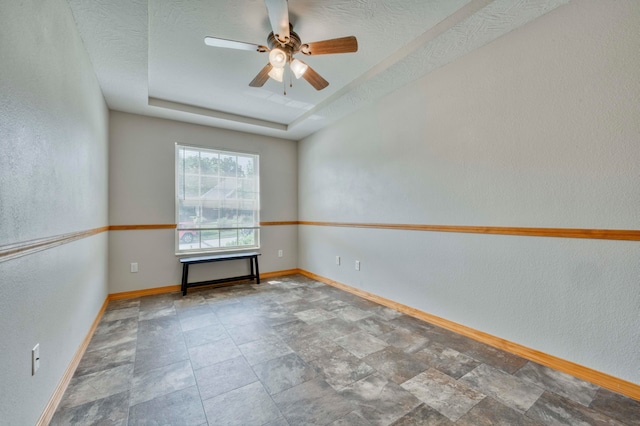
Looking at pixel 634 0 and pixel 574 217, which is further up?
pixel 634 0

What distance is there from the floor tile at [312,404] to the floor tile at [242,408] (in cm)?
7

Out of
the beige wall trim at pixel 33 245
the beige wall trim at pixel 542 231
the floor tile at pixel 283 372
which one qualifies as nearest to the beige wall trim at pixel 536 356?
the beige wall trim at pixel 542 231

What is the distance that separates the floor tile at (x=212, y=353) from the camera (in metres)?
2.03

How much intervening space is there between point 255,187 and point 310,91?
1974 millimetres

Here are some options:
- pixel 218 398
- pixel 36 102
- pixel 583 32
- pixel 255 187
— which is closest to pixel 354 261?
pixel 255 187

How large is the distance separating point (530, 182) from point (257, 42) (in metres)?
2.43

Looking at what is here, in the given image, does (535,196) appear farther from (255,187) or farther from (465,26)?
(255,187)

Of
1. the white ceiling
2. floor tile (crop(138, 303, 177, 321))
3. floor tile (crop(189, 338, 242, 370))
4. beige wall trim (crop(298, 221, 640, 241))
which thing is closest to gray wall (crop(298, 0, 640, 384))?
beige wall trim (crop(298, 221, 640, 241))

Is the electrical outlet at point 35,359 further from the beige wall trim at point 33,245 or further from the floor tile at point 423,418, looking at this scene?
the floor tile at point 423,418

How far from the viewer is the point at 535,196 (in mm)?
2016

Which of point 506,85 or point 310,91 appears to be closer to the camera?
point 506,85

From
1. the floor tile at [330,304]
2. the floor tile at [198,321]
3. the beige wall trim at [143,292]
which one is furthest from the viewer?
the beige wall trim at [143,292]

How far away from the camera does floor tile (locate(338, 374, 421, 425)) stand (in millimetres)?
1475

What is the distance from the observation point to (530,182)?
2041 millimetres
